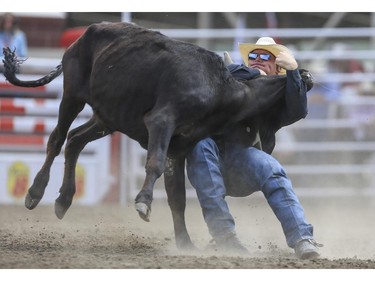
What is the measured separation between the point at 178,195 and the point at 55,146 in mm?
821

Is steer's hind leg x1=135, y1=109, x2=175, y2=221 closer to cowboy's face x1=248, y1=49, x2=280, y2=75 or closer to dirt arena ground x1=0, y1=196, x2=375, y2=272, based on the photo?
dirt arena ground x1=0, y1=196, x2=375, y2=272

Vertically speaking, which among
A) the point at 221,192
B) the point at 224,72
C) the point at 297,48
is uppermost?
the point at 297,48

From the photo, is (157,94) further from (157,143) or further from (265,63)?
(265,63)

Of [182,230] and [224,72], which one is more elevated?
[224,72]

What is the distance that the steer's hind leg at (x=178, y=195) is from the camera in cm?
511

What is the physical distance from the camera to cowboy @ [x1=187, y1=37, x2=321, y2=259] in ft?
15.6

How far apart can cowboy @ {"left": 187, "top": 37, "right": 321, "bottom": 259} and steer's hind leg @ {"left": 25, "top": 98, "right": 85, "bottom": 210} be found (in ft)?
2.47

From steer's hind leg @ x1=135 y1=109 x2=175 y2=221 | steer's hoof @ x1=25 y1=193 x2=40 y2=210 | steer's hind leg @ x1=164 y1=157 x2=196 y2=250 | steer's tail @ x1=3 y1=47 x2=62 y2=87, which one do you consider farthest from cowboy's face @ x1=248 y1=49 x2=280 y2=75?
steer's hoof @ x1=25 y1=193 x2=40 y2=210

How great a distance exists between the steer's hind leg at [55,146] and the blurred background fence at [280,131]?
298cm

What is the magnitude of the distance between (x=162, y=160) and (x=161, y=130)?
0.49 ft

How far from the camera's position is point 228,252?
484cm

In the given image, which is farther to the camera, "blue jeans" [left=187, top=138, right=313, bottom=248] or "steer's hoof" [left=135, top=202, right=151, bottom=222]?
"blue jeans" [left=187, top=138, right=313, bottom=248]

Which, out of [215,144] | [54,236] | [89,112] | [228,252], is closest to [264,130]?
[215,144]

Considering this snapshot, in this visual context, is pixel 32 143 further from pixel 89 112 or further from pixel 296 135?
pixel 296 135
